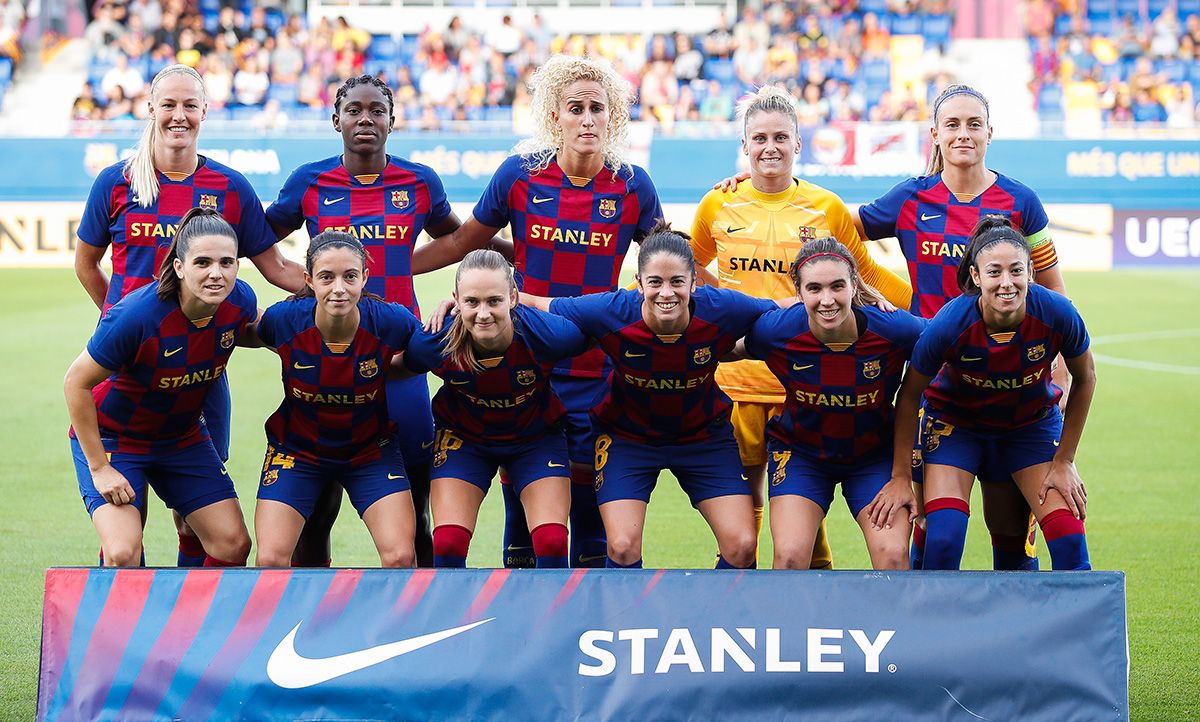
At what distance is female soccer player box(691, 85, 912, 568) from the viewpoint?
514cm

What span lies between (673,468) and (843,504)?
2768mm

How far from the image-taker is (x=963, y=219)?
5004 mm

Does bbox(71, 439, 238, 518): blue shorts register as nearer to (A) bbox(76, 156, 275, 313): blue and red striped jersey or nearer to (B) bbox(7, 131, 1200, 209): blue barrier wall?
(A) bbox(76, 156, 275, 313): blue and red striped jersey

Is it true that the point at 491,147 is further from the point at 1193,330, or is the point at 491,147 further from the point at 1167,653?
the point at 1167,653

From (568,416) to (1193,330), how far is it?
933cm

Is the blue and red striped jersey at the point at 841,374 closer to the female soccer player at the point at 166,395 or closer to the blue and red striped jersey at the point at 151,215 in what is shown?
the female soccer player at the point at 166,395

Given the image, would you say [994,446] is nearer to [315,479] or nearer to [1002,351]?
[1002,351]

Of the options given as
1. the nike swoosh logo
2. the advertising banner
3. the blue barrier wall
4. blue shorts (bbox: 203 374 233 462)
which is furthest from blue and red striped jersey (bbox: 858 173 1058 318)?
the blue barrier wall

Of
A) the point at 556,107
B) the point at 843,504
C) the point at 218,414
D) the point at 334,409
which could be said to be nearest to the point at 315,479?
the point at 334,409

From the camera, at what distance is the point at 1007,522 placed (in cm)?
496

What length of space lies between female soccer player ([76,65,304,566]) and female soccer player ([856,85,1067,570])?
2.29 metres

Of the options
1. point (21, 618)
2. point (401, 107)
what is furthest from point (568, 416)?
point (401, 107)

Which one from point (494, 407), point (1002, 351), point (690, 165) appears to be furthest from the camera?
point (690, 165)

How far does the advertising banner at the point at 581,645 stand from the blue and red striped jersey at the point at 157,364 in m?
0.80
